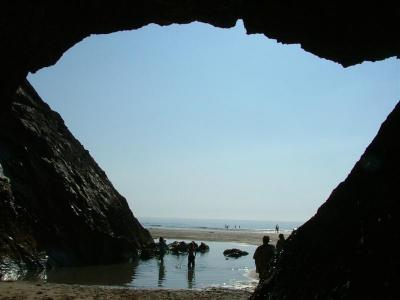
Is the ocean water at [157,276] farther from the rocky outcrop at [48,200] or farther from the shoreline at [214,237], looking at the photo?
the shoreline at [214,237]

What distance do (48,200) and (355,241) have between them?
22.2 meters

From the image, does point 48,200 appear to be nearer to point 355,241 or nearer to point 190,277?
point 190,277

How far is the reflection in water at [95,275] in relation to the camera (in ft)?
60.6

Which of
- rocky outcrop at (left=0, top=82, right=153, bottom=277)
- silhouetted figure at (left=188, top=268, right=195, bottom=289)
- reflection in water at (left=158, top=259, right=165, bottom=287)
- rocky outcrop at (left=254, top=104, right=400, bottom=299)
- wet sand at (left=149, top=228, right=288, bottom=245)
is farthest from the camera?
wet sand at (left=149, top=228, right=288, bottom=245)

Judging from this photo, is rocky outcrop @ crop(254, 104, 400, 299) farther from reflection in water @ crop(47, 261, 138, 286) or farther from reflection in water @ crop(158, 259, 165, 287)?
reflection in water @ crop(47, 261, 138, 286)

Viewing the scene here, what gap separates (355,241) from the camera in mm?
5355

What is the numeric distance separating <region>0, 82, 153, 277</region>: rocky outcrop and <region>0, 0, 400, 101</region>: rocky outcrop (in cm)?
1048

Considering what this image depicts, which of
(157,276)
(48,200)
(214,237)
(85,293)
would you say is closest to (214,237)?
(214,237)

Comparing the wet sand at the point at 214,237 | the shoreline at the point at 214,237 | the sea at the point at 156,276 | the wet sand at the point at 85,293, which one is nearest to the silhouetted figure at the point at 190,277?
the sea at the point at 156,276

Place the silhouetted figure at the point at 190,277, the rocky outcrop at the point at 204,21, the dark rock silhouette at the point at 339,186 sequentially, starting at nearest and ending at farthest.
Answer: the dark rock silhouette at the point at 339,186, the rocky outcrop at the point at 204,21, the silhouetted figure at the point at 190,277

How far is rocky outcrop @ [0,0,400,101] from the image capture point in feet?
30.0

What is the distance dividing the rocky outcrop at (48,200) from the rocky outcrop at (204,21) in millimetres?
10478

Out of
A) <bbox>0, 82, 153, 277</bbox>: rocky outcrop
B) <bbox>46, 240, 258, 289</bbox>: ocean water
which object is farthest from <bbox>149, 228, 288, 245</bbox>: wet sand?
<bbox>0, 82, 153, 277</bbox>: rocky outcrop

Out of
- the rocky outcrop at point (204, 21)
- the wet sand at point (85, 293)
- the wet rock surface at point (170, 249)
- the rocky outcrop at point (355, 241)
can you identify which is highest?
the rocky outcrop at point (204, 21)
